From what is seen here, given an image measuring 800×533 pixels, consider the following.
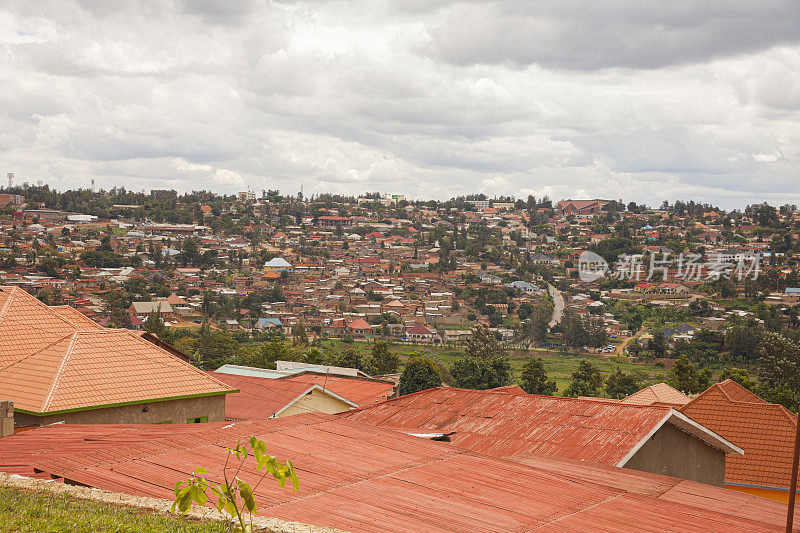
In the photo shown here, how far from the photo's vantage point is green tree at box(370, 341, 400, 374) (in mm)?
37875

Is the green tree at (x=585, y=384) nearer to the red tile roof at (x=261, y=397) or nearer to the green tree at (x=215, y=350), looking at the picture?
the green tree at (x=215, y=350)

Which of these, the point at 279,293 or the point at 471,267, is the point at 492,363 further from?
the point at 471,267

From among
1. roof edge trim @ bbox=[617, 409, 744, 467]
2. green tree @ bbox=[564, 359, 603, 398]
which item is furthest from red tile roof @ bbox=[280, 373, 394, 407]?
green tree @ bbox=[564, 359, 603, 398]

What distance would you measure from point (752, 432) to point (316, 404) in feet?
32.7

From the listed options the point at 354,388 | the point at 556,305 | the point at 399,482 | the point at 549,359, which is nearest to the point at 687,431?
the point at 399,482

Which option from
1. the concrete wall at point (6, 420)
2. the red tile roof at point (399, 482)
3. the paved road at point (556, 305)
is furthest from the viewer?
the paved road at point (556, 305)

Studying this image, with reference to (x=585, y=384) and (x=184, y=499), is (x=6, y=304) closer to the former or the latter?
(x=184, y=499)

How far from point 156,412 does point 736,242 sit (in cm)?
8653

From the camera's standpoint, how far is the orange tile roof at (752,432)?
44.3ft

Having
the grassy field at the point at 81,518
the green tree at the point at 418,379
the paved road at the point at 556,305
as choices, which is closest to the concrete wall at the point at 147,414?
the grassy field at the point at 81,518

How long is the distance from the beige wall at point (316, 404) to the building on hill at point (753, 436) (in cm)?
851

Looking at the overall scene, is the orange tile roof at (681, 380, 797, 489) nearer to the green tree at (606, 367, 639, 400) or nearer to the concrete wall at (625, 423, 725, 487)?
the concrete wall at (625, 423, 725, 487)

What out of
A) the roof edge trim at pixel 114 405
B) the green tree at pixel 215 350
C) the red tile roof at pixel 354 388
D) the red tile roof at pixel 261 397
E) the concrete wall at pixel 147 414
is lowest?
the green tree at pixel 215 350

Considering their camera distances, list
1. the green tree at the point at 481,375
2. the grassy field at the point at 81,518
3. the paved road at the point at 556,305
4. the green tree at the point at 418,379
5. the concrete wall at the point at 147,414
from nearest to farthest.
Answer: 1. the grassy field at the point at 81,518
2. the concrete wall at the point at 147,414
3. the green tree at the point at 418,379
4. the green tree at the point at 481,375
5. the paved road at the point at 556,305
